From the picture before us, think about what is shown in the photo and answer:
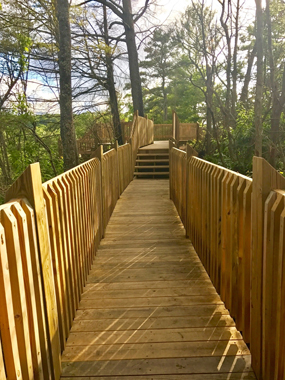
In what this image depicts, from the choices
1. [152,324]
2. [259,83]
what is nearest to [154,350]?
[152,324]

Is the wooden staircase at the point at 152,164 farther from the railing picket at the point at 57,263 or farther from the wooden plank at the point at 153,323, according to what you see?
the railing picket at the point at 57,263

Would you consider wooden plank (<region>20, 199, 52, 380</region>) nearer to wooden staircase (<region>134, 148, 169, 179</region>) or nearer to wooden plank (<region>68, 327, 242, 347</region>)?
wooden plank (<region>68, 327, 242, 347</region>)

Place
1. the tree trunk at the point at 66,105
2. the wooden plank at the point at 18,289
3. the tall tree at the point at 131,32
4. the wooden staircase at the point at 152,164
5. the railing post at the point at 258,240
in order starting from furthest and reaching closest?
the tall tree at the point at 131,32 → the wooden staircase at the point at 152,164 → the tree trunk at the point at 66,105 → the railing post at the point at 258,240 → the wooden plank at the point at 18,289

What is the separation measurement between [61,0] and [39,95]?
17.4ft

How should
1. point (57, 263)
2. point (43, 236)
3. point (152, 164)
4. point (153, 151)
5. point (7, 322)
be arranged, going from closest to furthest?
point (7, 322) < point (43, 236) < point (57, 263) < point (152, 164) < point (153, 151)

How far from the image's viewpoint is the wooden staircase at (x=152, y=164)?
41.1 feet

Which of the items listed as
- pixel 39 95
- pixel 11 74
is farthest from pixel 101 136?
pixel 11 74

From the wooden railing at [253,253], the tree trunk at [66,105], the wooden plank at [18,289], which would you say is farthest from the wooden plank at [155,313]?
the tree trunk at [66,105]

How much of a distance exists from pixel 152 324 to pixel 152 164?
10.9 m

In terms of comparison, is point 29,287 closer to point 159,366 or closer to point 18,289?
point 18,289

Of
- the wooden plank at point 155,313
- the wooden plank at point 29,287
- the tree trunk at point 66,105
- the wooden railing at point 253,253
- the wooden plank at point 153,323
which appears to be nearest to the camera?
the wooden plank at point 29,287

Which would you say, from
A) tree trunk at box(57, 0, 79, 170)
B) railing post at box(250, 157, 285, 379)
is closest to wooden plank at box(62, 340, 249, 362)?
railing post at box(250, 157, 285, 379)

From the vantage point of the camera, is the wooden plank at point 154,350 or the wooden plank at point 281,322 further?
the wooden plank at point 154,350

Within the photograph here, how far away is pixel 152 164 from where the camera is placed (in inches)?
531
